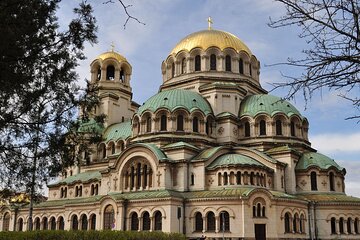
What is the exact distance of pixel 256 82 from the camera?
4994 centimetres

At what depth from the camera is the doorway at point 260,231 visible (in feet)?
111

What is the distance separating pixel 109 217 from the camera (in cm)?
3719

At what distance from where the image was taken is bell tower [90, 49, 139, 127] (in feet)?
170

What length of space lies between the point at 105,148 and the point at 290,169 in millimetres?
20876

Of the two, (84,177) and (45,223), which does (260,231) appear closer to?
(84,177)

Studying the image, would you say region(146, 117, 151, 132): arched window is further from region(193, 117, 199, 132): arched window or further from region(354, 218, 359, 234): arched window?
region(354, 218, 359, 234): arched window

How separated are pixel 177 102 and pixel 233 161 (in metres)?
9.07

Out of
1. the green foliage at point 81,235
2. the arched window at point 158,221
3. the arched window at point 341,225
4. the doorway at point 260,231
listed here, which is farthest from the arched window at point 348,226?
the green foliage at point 81,235

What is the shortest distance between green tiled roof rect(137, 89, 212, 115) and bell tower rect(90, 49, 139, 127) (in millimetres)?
9711

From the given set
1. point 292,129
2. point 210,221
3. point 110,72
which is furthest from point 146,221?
point 110,72

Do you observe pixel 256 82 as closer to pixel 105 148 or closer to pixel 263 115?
pixel 263 115

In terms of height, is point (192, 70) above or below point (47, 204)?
above

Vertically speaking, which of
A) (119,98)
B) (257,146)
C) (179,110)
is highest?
(119,98)

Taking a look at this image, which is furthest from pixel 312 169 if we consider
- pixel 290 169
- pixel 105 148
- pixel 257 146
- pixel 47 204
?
pixel 47 204
